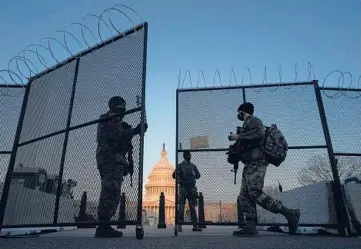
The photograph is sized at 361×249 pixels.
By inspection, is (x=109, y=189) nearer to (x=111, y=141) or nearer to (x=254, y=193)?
(x=111, y=141)

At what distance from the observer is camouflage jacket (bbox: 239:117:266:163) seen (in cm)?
404

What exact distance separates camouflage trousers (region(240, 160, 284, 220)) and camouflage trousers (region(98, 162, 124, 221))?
181 centimetres

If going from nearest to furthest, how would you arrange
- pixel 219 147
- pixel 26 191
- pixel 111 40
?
1. pixel 111 40
2. pixel 26 191
3. pixel 219 147

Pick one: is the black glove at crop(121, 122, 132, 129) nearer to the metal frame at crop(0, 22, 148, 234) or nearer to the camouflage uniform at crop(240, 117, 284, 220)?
the metal frame at crop(0, 22, 148, 234)

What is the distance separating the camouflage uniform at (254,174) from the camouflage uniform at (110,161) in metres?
1.75

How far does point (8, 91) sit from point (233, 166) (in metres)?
4.36

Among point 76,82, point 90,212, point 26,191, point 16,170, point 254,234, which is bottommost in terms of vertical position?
point 254,234

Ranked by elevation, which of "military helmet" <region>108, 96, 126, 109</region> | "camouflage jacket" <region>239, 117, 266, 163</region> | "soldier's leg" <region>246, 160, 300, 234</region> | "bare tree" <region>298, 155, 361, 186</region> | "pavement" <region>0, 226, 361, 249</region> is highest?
"military helmet" <region>108, 96, 126, 109</region>

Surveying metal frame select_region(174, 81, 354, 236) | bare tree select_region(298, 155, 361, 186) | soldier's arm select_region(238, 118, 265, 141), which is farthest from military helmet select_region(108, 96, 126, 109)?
bare tree select_region(298, 155, 361, 186)

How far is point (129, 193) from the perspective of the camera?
11.5 ft

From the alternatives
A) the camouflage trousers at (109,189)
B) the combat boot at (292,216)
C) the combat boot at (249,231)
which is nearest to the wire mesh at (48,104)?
the camouflage trousers at (109,189)

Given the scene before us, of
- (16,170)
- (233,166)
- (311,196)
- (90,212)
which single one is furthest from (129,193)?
(311,196)

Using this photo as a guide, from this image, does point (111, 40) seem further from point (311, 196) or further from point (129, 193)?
point (311, 196)

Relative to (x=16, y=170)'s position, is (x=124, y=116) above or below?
above
